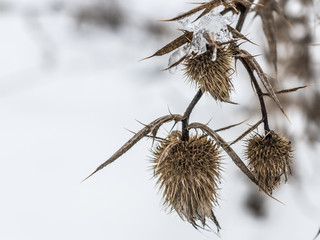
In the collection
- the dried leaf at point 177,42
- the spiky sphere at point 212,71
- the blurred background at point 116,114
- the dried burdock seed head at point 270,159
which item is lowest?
the dried burdock seed head at point 270,159

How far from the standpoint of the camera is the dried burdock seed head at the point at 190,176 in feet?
2.76

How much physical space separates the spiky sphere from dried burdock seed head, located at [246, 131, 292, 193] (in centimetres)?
15

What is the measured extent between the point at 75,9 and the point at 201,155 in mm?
3070

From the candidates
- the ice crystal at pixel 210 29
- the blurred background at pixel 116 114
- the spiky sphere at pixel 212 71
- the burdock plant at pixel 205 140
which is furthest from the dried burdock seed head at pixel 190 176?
the blurred background at pixel 116 114

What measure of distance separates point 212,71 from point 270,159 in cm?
24

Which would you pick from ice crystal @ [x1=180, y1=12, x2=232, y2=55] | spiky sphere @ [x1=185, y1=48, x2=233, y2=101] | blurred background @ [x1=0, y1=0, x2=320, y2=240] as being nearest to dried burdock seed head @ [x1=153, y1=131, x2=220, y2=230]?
spiky sphere @ [x1=185, y1=48, x2=233, y2=101]

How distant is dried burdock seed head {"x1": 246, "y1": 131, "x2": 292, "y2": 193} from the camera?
867 mm

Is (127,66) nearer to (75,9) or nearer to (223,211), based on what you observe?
(75,9)

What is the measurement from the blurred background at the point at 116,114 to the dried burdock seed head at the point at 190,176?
83 centimetres

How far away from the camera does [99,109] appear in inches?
138

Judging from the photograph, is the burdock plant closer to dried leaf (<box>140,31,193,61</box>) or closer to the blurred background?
dried leaf (<box>140,31,193,61</box>)

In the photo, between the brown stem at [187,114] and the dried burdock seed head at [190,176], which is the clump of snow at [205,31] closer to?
the brown stem at [187,114]

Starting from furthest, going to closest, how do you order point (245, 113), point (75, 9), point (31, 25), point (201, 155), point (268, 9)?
point (75, 9) < point (31, 25) < point (245, 113) < point (268, 9) < point (201, 155)

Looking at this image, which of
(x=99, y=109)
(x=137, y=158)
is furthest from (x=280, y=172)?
(x=99, y=109)
